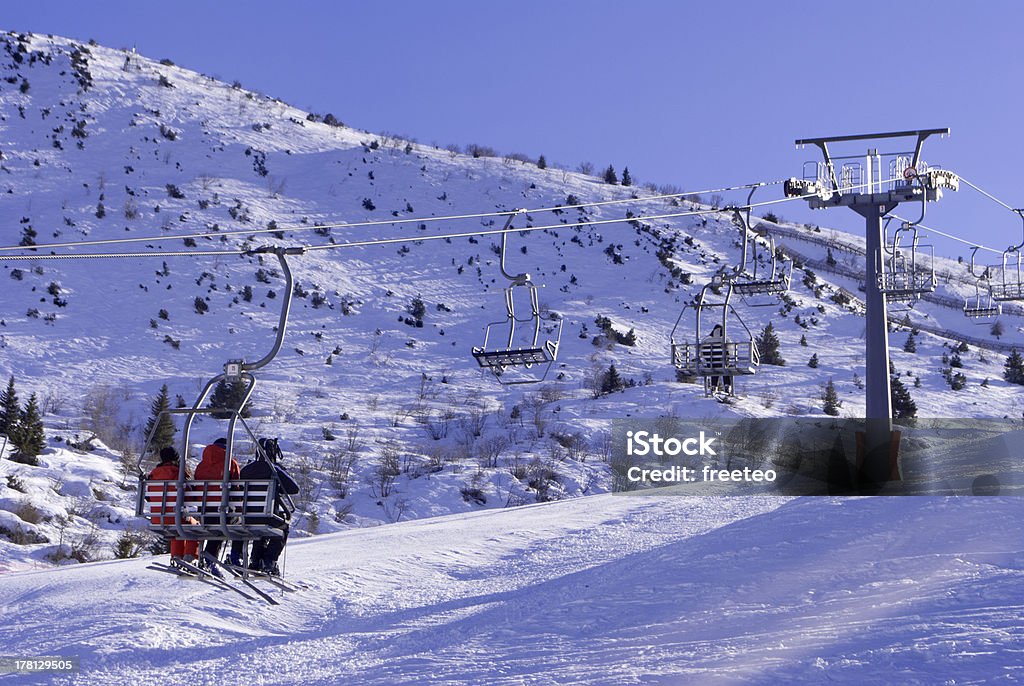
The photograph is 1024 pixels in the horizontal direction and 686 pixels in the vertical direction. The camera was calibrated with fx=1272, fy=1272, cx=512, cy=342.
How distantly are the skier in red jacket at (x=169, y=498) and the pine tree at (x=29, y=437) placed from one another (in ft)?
64.6

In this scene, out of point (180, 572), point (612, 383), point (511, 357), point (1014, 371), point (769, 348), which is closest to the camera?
point (180, 572)

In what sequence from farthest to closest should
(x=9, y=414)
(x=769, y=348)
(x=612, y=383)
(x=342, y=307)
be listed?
(x=342, y=307) < (x=769, y=348) < (x=612, y=383) < (x=9, y=414)

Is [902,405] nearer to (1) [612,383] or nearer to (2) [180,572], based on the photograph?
(1) [612,383]

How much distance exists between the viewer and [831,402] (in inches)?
1756

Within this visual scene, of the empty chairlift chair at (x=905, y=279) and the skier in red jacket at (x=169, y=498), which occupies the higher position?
the empty chairlift chair at (x=905, y=279)

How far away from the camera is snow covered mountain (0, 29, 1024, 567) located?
119ft

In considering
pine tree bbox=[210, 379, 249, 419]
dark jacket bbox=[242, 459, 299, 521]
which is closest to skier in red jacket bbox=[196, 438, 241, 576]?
dark jacket bbox=[242, 459, 299, 521]

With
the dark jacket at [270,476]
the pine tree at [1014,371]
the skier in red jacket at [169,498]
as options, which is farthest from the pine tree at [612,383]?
the dark jacket at [270,476]

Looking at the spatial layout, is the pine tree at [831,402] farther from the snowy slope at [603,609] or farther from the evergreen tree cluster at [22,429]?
the evergreen tree cluster at [22,429]

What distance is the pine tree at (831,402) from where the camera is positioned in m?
44.0

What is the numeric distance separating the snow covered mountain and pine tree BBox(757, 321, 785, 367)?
1021 millimetres

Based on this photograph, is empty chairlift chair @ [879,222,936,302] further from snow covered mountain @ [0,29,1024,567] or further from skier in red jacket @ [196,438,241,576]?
skier in red jacket @ [196,438,241,576]

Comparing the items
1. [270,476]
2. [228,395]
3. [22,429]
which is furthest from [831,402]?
[270,476]

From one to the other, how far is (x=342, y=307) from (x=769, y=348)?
18271 millimetres
